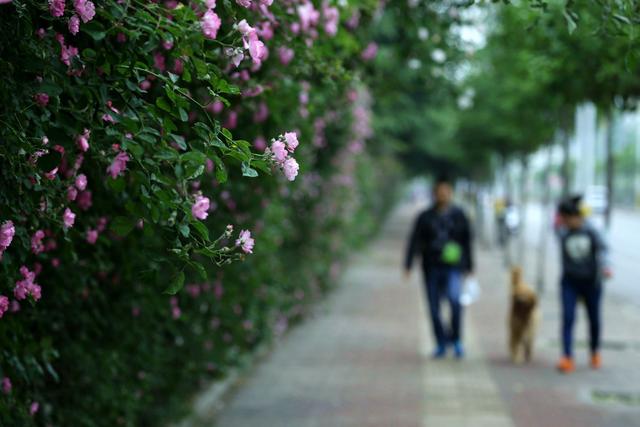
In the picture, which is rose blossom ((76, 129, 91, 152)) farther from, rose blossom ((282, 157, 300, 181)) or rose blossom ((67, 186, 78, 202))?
rose blossom ((282, 157, 300, 181))

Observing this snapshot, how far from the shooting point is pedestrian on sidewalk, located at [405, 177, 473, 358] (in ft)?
33.2

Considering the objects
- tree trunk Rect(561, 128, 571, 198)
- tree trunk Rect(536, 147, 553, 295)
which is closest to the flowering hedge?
tree trunk Rect(536, 147, 553, 295)

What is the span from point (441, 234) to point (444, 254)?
203 millimetres

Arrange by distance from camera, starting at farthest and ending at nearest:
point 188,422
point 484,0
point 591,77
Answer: point 591,77 → point 188,422 → point 484,0

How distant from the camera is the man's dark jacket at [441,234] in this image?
1013cm

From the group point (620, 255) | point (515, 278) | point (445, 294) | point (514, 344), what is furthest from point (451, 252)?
point (620, 255)

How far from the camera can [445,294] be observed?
1032cm

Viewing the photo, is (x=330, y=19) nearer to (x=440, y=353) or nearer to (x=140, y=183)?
(x=140, y=183)

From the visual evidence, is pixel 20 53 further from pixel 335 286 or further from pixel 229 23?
pixel 335 286

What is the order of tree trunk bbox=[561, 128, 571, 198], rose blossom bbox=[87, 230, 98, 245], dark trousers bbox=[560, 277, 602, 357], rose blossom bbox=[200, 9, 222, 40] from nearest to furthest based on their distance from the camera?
1. rose blossom bbox=[200, 9, 222, 40]
2. rose blossom bbox=[87, 230, 98, 245]
3. dark trousers bbox=[560, 277, 602, 357]
4. tree trunk bbox=[561, 128, 571, 198]

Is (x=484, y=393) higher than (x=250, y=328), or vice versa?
(x=250, y=328)

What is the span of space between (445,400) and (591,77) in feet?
9.97

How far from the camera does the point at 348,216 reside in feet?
53.9

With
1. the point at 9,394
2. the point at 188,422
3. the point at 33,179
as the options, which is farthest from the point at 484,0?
the point at 188,422
